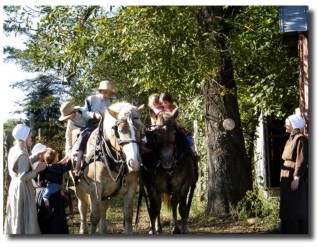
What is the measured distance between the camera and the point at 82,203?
7312 millimetres

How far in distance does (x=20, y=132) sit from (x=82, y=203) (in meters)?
1.11

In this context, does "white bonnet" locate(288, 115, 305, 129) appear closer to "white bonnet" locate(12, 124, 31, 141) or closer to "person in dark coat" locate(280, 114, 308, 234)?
"person in dark coat" locate(280, 114, 308, 234)

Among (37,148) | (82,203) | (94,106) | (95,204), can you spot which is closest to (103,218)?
(95,204)

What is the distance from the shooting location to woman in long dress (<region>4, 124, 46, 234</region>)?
21.6 feet

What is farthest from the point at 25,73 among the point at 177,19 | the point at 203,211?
the point at 203,211

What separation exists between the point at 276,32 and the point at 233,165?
148cm

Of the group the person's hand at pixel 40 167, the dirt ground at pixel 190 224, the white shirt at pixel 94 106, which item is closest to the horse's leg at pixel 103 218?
the dirt ground at pixel 190 224

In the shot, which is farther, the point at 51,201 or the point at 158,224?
the point at 158,224

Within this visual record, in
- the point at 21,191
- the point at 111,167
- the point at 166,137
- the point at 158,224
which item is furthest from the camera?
the point at 158,224

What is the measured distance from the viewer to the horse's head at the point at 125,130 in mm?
6326

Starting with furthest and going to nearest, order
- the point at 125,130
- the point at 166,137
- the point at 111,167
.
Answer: the point at 166,137, the point at 111,167, the point at 125,130

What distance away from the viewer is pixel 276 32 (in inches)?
286

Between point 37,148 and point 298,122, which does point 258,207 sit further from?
point 37,148
